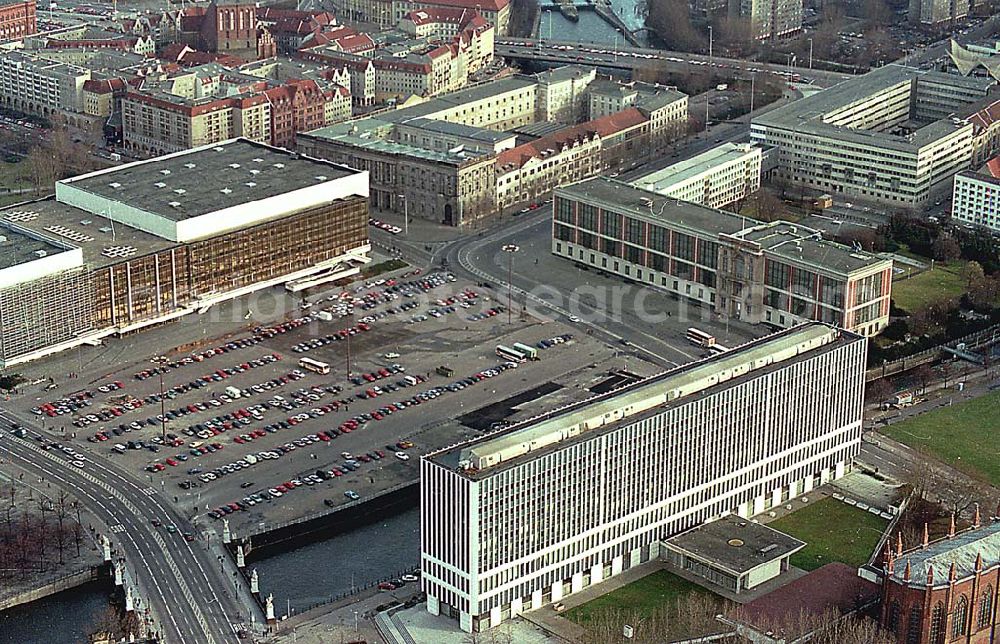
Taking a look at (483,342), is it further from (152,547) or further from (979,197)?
(979,197)

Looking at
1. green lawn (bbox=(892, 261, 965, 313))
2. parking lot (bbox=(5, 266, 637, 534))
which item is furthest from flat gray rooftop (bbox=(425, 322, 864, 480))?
green lawn (bbox=(892, 261, 965, 313))

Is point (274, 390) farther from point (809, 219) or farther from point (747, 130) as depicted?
point (747, 130)

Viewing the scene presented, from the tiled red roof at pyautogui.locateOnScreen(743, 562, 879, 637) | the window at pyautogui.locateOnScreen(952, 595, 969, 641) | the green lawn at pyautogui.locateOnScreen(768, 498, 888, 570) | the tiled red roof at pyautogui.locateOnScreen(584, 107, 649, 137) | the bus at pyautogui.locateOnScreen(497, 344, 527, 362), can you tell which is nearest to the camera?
the window at pyautogui.locateOnScreen(952, 595, 969, 641)

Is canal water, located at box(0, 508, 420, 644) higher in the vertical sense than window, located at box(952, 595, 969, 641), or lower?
lower

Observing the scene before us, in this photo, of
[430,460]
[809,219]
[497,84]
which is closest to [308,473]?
[430,460]

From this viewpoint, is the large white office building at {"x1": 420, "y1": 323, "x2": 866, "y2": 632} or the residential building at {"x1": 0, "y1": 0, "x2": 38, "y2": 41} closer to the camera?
the large white office building at {"x1": 420, "y1": 323, "x2": 866, "y2": 632}

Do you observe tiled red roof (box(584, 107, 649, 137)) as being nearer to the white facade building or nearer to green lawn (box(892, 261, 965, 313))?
the white facade building

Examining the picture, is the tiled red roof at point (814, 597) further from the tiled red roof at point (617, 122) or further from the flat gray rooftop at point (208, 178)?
the tiled red roof at point (617, 122)

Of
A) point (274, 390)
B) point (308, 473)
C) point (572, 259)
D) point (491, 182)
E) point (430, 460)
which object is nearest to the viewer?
point (430, 460)
